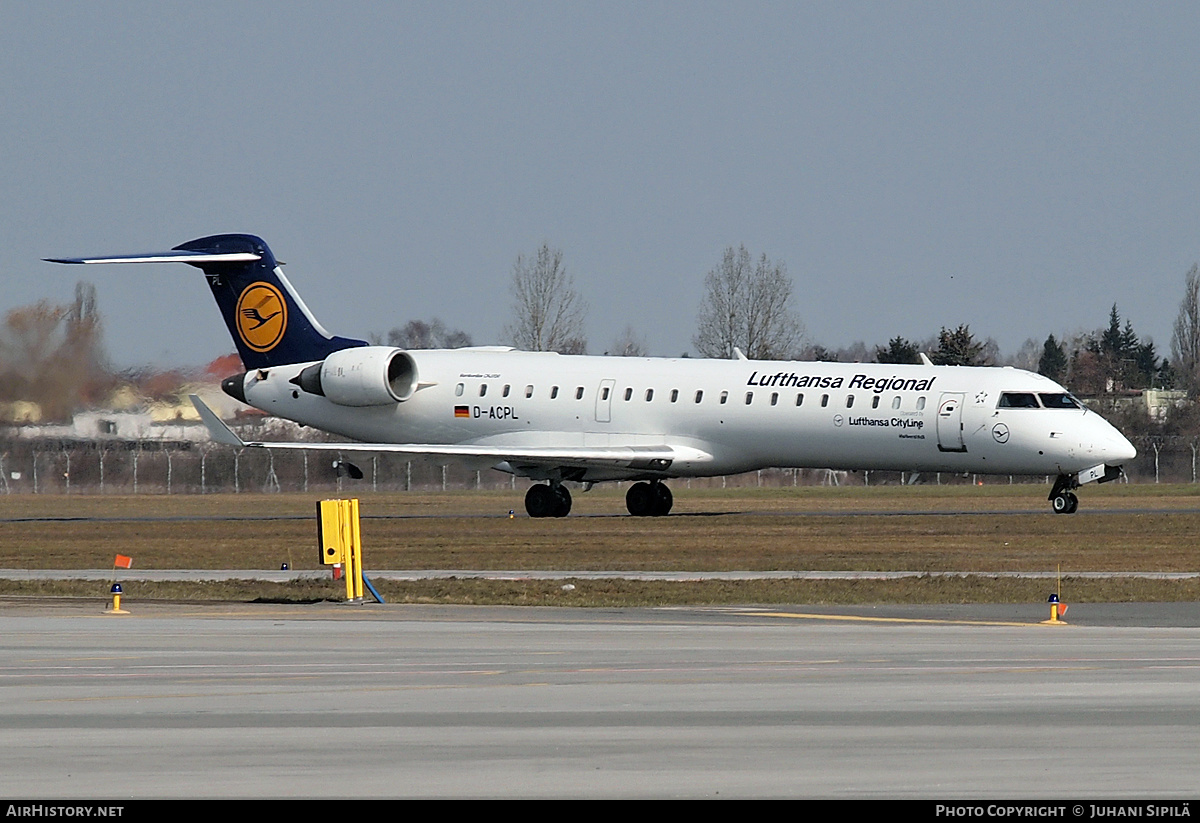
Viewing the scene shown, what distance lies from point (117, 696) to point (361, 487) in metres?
53.0

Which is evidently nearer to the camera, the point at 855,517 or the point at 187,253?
the point at 855,517

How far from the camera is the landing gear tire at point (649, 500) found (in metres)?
43.6

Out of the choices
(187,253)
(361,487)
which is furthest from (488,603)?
(361,487)

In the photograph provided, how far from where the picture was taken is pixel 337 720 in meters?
11.9

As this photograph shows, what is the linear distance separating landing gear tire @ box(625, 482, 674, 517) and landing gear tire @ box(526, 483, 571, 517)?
5.22ft

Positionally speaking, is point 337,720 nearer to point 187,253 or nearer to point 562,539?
point 562,539

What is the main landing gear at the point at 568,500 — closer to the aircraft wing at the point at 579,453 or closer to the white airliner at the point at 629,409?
the white airliner at the point at 629,409

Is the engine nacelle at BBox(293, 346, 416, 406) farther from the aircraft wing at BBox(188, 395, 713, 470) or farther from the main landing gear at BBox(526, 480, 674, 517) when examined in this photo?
the main landing gear at BBox(526, 480, 674, 517)

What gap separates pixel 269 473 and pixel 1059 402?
3480cm

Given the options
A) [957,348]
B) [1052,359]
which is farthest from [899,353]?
[1052,359]

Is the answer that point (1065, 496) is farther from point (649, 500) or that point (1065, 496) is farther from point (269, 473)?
point (269, 473)

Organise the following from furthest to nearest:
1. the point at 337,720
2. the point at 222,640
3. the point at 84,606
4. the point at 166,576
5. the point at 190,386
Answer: the point at 190,386 → the point at 166,576 → the point at 84,606 → the point at 222,640 → the point at 337,720

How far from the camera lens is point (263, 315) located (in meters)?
46.7

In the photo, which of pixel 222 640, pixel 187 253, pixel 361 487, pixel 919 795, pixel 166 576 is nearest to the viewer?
pixel 919 795
